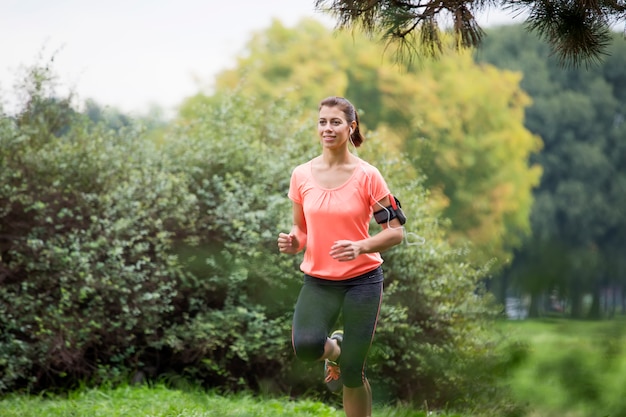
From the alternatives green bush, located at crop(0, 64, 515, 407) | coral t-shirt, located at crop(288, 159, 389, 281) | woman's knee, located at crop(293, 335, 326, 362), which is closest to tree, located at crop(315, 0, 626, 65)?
coral t-shirt, located at crop(288, 159, 389, 281)

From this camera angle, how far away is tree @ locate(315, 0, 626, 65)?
16.2 ft

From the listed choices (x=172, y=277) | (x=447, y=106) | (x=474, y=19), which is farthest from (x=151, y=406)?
(x=447, y=106)

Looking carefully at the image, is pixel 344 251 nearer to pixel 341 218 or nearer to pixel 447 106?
pixel 341 218

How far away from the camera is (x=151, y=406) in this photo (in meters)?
6.80

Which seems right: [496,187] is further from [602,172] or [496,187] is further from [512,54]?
[512,54]

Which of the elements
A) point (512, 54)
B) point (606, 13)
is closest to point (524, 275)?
point (606, 13)

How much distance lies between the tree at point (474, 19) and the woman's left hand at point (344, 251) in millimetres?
1566

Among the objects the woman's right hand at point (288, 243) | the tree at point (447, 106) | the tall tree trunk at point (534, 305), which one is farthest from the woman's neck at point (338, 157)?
the tree at point (447, 106)

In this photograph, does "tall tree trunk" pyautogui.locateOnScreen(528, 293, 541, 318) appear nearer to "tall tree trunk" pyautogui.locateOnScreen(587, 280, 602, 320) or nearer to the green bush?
"tall tree trunk" pyautogui.locateOnScreen(587, 280, 602, 320)

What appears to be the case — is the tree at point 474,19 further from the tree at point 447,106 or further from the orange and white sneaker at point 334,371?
the tree at point 447,106

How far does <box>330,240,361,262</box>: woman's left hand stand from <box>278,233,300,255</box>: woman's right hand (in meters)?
0.51

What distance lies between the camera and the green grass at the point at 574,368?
1782 millimetres

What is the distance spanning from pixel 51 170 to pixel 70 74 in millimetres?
1535

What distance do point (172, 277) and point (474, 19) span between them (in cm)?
454
